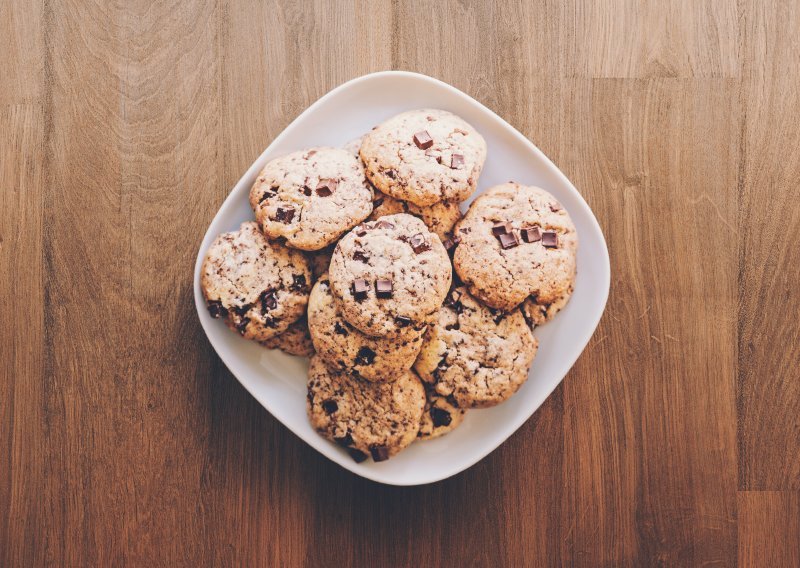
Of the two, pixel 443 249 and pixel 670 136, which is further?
pixel 670 136

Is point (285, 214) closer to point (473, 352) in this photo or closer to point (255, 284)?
point (255, 284)

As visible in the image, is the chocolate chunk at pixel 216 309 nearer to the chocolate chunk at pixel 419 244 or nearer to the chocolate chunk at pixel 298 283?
the chocolate chunk at pixel 298 283

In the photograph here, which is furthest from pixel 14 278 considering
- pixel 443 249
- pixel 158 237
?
pixel 443 249

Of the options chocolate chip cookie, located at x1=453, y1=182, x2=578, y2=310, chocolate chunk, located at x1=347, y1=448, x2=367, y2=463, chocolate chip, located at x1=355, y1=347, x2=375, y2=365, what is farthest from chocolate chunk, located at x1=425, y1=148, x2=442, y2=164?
chocolate chunk, located at x1=347, y1=448, x2=367, y2=463

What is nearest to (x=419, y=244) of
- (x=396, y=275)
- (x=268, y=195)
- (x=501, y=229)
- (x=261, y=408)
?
(x=396, y=275)

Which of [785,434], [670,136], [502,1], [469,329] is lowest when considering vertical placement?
[785,434]

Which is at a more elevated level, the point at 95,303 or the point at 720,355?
the point at 95,303

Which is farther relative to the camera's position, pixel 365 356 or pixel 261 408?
pixel 261 408

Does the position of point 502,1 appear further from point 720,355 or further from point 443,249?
point 720,355
